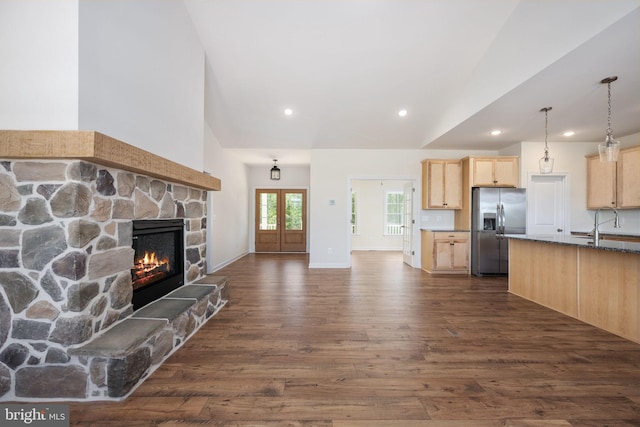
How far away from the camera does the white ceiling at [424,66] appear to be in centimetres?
266

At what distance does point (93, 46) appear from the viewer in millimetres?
1779

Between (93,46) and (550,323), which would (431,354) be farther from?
(93,46)

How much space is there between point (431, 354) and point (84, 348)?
243 centimetres

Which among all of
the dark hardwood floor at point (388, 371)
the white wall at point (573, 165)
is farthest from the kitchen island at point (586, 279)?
the white wall at point (573, 165)

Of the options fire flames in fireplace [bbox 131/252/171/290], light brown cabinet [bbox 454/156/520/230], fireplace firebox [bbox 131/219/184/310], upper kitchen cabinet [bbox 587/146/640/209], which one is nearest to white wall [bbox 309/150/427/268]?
light brown cabinet [bbox 454/156/520/230]

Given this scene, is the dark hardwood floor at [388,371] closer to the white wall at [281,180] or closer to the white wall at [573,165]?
the white wall at [573,165]

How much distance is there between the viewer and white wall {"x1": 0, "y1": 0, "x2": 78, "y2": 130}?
1667 millimetres

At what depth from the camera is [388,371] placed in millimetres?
2020

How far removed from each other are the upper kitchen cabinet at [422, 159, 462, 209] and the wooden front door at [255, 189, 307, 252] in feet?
13.0

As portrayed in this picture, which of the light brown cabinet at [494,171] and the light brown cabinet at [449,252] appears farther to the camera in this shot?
the light brown cabinet at [449,252]

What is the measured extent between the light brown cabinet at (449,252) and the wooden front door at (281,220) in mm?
4104

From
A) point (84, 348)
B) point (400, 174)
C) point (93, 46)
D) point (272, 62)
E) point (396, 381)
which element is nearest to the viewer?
point (84, 348)

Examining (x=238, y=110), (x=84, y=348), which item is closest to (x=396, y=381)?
(x=84, y=348)

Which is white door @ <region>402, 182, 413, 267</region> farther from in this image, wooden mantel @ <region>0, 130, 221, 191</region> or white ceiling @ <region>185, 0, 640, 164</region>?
wooden mantel @ <region>0, 130, 221, 191</region>
